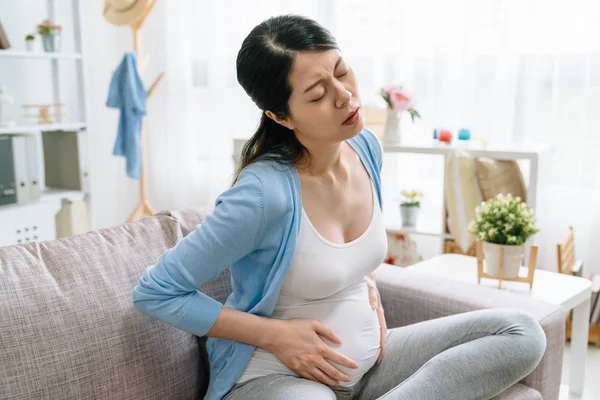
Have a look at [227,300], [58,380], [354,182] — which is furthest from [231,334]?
[354,182]

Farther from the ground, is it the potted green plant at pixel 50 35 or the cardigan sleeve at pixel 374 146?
the potted green plant at pixel 50 35

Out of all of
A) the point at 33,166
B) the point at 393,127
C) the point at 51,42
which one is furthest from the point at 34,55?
the point at 393,127

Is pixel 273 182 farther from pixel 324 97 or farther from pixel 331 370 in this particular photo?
pixel 331 370

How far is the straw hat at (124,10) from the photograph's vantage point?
330 cm

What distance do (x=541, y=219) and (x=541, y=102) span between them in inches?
19.8

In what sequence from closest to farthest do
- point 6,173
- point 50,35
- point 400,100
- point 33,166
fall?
point 400,100 < point 6,173 < point 33,166 < point 50,35

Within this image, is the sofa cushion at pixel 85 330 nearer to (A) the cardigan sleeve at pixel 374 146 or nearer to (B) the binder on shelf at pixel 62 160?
(A) the cardigan sleeve at pixel 374 146

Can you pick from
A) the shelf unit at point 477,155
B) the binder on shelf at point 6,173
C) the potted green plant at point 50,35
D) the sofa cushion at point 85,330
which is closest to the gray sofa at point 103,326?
the sofa cushion at point 85,330

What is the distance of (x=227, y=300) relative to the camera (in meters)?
1.25

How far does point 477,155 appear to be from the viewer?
2283mm

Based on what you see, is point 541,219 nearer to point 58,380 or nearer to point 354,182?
point 354,182

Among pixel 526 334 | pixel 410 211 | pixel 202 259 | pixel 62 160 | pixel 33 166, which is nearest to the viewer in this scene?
pixel 202 259

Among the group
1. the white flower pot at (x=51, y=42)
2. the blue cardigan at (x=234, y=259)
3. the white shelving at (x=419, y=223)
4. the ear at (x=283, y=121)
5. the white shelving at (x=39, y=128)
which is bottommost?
the white shelving at (x=419, y=223)

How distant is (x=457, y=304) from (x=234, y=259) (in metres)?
0.57
